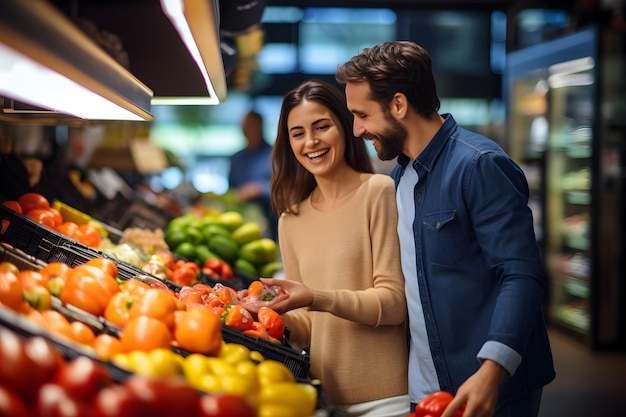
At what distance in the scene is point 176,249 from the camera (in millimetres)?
4180

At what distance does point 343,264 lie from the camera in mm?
2580

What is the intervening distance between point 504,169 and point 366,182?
608 mm

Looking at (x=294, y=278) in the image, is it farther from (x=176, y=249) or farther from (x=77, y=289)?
(x=176, y=249)

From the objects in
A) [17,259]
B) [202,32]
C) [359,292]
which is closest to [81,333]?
[17,259]

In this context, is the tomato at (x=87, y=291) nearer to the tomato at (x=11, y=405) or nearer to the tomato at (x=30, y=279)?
the tomato at (x=30, y=279)

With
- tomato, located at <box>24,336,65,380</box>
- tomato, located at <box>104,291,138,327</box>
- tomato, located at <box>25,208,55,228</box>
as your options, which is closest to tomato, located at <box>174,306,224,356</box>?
tomato, located at <box>104,291,138,327</box>

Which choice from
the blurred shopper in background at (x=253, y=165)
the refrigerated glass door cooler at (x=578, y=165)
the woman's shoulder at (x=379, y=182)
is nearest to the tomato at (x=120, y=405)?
the woman's shoulder at (x=379, y=182)

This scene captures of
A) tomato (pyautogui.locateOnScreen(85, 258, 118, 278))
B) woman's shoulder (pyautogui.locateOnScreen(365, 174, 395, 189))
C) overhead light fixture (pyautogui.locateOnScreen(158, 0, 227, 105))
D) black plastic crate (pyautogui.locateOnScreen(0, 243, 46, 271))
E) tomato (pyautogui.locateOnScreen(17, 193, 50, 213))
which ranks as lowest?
tomato (pyautogui.locateOnScreen(85, 258, 118, 278))

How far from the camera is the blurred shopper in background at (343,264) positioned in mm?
2461

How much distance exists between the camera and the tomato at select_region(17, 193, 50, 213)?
2867 mm

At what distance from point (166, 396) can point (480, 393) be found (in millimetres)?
1060

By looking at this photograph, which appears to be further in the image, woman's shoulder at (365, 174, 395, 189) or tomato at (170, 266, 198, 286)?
tomato at (170, 266, 198, 286)

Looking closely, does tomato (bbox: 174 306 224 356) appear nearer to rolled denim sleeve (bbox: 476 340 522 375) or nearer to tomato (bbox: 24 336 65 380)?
tomato (bbox: 24 336 65 380)

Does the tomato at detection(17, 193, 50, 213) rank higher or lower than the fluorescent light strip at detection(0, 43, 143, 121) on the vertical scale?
lower
